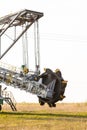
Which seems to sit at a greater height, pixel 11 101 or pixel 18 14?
pixel 18 14

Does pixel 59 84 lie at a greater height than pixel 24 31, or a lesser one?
lesser

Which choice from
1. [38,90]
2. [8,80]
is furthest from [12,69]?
[38,90]

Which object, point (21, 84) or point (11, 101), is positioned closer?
point (21, 84)

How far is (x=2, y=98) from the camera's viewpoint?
6875 cm

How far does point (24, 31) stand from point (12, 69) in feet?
16.0

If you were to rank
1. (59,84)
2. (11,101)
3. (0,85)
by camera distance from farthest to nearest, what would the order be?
(11,101) → (0,85) → (59,84)

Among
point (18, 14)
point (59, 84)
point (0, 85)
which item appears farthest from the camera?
point (0, 85)

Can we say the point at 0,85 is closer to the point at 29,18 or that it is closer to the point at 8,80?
the point at 8,80

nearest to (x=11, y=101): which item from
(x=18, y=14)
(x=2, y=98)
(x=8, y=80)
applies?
(x=2, y=98)

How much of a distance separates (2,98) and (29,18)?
1246cm

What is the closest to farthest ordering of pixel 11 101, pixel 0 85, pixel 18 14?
pixel 18 14
pixel 0 85
pixel 11 101

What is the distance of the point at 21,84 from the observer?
60219mm

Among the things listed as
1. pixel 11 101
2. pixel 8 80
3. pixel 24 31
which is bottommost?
pixel 11 101

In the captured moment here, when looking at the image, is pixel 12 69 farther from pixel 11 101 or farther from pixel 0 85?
pixel 11 101
